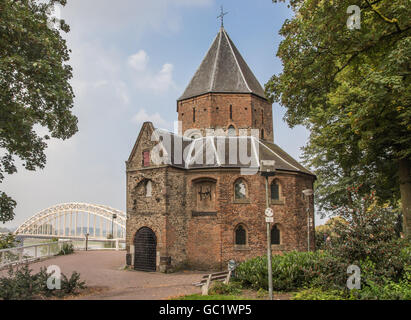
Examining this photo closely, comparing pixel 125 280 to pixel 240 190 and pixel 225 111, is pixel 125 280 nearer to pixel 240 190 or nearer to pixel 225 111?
pixel 240 190

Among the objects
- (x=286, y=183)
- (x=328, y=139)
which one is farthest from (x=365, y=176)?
(x=328, y=139)

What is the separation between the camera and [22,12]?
10719 mm

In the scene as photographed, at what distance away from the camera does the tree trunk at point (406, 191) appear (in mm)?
14461

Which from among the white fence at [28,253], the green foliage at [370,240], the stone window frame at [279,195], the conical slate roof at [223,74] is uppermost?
the conical slate roof at [223,74]

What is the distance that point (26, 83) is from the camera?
1089cm

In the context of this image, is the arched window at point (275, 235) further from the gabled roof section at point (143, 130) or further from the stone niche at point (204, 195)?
the gabled roof section at point (143, 130)

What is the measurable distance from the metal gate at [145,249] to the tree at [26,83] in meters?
8.64

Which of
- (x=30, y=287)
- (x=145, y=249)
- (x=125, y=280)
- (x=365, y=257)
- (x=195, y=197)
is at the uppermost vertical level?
(x=195, y=197)

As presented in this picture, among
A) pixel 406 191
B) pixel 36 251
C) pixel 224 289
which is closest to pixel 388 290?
pixel 224 289

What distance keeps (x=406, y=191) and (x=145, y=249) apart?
14.4 m

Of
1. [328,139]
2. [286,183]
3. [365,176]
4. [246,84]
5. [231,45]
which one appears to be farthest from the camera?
[231,45]

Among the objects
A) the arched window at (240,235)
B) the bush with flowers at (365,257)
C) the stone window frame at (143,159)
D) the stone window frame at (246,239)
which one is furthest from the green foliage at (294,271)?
the stone window frame at (143,159)
